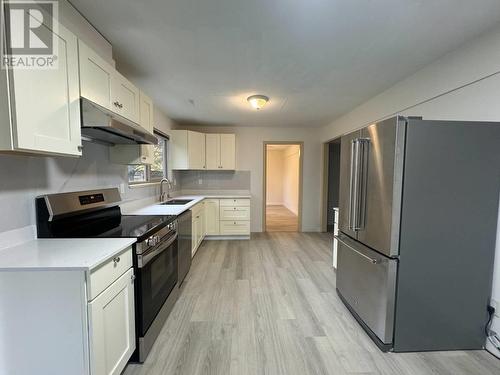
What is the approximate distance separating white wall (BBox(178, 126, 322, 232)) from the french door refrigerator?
136 inches

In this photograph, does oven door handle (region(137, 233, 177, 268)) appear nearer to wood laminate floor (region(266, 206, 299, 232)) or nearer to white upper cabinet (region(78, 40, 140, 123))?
white upper cabinet (region(78, 40, 140, 123))

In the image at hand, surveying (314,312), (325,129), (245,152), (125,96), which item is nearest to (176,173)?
(245,152)

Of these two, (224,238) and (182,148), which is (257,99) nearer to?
(182,148)

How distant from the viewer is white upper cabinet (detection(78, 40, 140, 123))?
145 centimetres

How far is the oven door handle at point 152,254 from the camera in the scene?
1538mm

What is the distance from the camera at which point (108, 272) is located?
48.9 inches

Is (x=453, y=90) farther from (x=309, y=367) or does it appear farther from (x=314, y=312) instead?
(x=309, y=367)

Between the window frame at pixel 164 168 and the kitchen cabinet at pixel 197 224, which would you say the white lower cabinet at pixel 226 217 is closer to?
the kitchen cabinet at pixel 197 224

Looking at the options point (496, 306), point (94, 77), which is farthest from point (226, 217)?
point (496, 306)

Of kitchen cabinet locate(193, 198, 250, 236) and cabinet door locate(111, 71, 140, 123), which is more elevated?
cabinet door locate(111, 71, 140, 123)

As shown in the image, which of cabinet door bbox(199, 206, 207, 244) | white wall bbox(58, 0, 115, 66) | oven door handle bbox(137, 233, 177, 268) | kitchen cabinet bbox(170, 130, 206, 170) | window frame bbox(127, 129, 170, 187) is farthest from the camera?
kitchen cabinet bbox(170, 130, 206, 170)

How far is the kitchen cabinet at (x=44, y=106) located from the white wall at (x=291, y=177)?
652 centimetres

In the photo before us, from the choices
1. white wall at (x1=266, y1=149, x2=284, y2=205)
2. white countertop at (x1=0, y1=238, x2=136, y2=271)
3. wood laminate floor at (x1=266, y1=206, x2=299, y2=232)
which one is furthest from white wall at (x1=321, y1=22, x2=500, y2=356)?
white wall at (x1=266, y1=149, x2=284, y2=205)

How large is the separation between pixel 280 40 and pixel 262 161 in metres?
3.34
